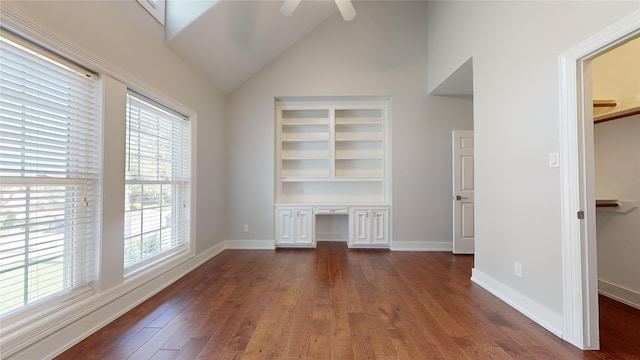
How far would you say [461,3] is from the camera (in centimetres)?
304

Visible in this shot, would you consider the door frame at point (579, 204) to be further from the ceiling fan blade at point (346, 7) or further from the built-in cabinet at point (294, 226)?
the built-in cabinet at point (294, 226)

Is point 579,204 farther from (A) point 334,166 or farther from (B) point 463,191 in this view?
(A) point 334,166

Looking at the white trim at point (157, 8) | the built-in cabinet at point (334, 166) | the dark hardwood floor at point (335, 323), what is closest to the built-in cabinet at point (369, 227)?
the built-in cabinet at point (334, 166)

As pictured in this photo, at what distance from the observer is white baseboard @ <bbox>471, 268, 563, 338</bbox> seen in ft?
5.94

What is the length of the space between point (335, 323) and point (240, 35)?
11.6ft

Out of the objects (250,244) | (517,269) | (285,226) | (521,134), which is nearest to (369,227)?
(285,226)

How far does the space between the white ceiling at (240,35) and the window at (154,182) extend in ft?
2.72

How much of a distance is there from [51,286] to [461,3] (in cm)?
477

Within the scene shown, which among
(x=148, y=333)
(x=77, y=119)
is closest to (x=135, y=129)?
(x=77, y=119)

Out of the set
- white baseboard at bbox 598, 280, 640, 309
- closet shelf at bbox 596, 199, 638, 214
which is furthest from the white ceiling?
white baseboard at bbox 598, 280, 640, 309

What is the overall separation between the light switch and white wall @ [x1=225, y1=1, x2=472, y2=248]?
2294 millimetres

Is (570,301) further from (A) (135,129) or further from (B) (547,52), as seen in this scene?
(A) (135,129)

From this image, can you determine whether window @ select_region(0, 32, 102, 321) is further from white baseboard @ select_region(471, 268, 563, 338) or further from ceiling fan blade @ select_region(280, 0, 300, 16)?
white baseboard @ select_region(471, 268, 563, 338)

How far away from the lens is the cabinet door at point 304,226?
421 cm
